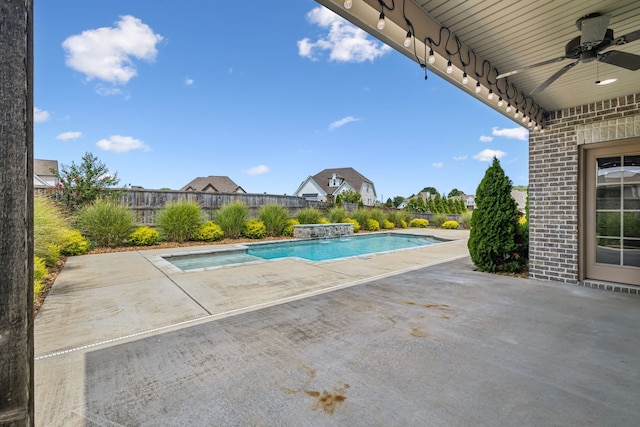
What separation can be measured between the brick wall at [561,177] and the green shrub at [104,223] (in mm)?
9542

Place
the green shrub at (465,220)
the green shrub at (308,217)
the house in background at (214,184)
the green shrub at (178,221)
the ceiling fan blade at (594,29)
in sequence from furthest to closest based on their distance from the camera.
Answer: the house in background at (214,184) < the green shrub at (465,220) < the green shrub at (308,217) < the green shrub at (178,221) < the ceiling fan blade at (594,29)

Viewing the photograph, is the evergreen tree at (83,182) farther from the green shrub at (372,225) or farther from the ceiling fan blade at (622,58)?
the ceiling fan blade at (622,58)

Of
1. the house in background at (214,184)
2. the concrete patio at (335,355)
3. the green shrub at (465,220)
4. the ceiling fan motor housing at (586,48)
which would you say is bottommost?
the concrete patio at (335,355)

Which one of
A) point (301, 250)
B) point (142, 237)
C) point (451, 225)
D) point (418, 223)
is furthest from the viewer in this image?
point (418, 223)

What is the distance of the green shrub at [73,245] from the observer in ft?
20.8

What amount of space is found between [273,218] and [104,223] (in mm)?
5114

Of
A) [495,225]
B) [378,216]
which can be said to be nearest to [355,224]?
[378,216]

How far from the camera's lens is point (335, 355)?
7.26 ft

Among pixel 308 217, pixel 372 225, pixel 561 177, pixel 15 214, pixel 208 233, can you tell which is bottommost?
pixel 208 233

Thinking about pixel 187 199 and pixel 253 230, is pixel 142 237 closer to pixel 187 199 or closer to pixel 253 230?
pixel 187 199

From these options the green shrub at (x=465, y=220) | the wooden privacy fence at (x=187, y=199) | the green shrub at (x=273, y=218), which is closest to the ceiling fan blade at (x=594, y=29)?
the green shrub at (x=273, y=218)

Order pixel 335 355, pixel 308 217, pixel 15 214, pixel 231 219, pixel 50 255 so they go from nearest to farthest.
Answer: pixel 15 214, pixel 335 355, pixel 50 255, pixel 231 219, pixel 308 217

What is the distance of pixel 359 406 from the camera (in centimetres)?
165

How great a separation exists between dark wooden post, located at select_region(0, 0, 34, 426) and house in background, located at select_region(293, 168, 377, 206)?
3019 cm
